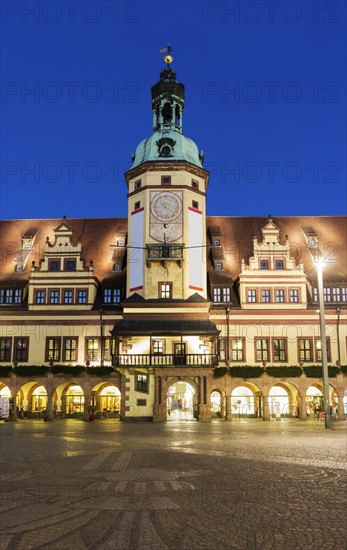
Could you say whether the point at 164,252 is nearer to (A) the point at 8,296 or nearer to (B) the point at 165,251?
(B) the point at 165,251

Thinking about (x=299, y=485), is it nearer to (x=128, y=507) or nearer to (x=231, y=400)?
(x=128, y=507)

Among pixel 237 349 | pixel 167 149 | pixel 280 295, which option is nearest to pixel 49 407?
pixel 237 349

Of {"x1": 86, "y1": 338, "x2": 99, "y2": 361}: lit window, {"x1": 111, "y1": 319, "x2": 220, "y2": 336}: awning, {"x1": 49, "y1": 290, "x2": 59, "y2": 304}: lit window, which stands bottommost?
{"x1": 86, "y1": 338, "x2": 99, "y2": 361}: lit window

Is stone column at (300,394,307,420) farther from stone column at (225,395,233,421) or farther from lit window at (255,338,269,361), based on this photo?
stone column at (225,395,233,421)

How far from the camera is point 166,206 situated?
149 feet

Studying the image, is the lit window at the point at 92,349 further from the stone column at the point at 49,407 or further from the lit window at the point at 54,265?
the lit window at the point at 54,265

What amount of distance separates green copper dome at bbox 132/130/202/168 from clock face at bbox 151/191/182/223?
325cm

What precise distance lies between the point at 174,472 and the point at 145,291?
30223 mm

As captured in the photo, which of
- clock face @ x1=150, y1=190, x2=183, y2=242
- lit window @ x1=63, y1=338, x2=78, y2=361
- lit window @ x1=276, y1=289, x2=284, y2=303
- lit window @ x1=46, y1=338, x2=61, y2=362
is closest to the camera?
clock face @ x1=150, y1=190, x2=183, y2=242

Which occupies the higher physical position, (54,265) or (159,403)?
(54,265)

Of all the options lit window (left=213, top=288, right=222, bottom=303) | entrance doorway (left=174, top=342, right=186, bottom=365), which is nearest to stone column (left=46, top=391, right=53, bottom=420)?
entrance doorway (left=174, top=342, right=186, bottom=365)

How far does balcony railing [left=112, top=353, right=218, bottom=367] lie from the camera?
41.2 meters

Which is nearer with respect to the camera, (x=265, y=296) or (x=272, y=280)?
(x=265, y=296)

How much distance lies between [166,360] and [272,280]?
475 inches
